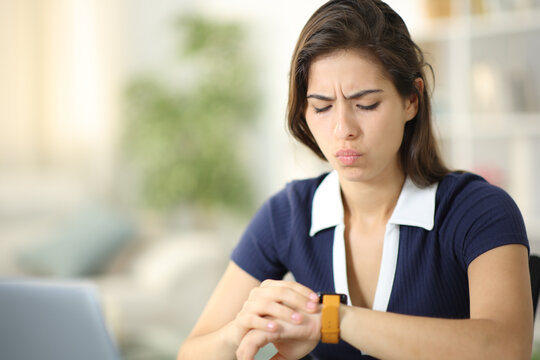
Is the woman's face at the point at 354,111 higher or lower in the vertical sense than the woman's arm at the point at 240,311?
higher

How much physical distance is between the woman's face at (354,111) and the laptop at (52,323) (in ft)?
1.57

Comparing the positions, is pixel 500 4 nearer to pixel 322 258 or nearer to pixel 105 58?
pixel 322 258

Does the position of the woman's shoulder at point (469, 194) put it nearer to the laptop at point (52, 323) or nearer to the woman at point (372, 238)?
the woman at point (372, 238)

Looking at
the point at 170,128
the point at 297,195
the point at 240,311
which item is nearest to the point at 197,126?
the point at 170,128

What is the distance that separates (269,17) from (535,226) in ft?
7.67

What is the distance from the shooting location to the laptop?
1.04m

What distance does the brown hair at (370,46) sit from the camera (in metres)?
1.06

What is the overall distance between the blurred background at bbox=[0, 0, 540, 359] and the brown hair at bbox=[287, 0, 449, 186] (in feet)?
6.26

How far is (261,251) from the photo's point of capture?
1258 mm

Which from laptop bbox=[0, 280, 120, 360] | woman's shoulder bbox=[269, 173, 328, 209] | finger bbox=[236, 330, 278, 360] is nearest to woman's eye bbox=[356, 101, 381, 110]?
woman's shoulder bbox=[269, 173, 328, 209]

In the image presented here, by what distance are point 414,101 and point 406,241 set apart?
259mm

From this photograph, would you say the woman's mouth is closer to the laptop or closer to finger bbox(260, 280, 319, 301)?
finger bbox(260, 280, 319, 301)

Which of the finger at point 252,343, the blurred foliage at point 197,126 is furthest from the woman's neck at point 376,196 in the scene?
the blurred foliage at point 197,126

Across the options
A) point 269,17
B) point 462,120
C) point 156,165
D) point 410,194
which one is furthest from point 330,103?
point 269,17
